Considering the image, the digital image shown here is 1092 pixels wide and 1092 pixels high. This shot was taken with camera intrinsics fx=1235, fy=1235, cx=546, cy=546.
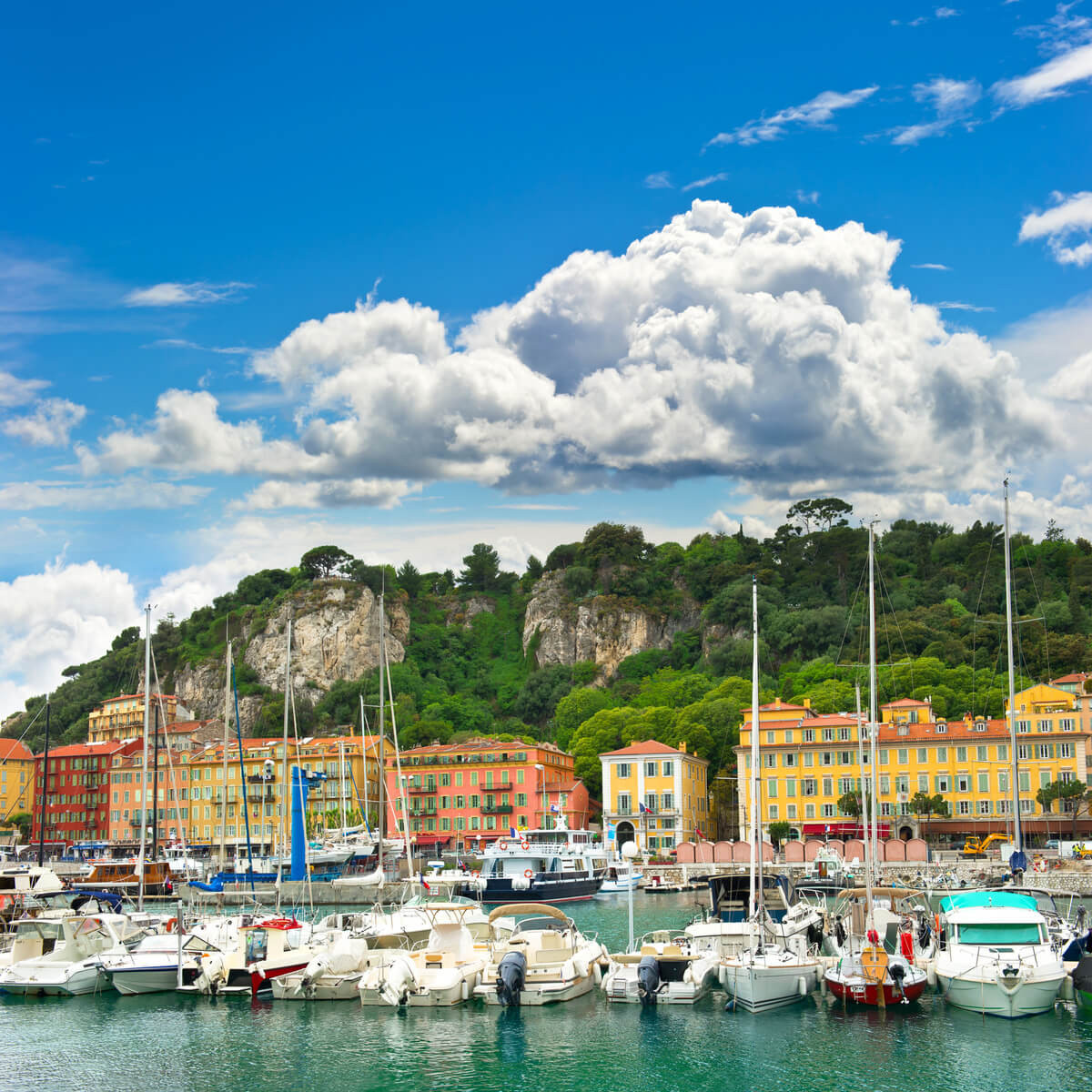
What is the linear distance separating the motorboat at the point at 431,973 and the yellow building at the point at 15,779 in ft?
318

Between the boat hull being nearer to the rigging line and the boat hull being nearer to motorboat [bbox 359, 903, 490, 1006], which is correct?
motorboat [bbox 359, 903, 490, 1006]

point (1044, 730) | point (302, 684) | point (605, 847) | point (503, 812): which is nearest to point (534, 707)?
point (302, 684)

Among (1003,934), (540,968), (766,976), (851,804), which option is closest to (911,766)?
(851,804)

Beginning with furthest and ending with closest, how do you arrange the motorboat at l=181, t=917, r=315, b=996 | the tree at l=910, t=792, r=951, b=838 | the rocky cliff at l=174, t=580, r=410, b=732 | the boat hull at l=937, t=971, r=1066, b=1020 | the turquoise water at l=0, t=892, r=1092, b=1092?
the rocky cliff at l=174, t=580, r=410, b=732, the tree at l=910, t=792, r=951, b=838, the motorboat at l=181, t=917, r=315, b=996, the boat hull at l=937, t=971, r=1066, b=1020, the turquoise water at l=0, t=892, r=1092, b=1092

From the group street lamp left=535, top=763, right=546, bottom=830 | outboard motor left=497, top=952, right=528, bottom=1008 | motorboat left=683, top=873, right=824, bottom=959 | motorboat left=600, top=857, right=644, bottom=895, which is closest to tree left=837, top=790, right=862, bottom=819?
motorboat left=600, top=857, right=644, bottom=895

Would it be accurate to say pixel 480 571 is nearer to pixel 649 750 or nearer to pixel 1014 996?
pixel 649 750

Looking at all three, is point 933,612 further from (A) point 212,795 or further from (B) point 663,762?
(A) point 212,795

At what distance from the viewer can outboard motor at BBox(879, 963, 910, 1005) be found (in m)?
30.4

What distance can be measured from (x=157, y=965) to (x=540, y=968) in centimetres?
1142

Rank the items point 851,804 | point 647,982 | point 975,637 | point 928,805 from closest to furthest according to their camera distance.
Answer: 1. point 647,982
2. point 928,805
3. point 851,804
4. point 975,637

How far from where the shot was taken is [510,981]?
3145cm

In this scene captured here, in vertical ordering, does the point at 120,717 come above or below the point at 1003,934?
above

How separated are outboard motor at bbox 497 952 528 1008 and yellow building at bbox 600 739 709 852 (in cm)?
6246

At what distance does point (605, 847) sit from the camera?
8500 cm
